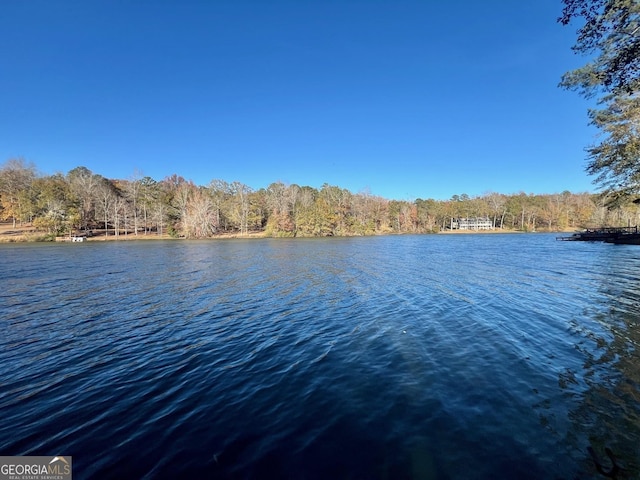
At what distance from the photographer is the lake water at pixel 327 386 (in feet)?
15.9

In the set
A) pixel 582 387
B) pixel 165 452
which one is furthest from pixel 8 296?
pixel 582 387

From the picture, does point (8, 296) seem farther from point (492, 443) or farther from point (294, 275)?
point (492, 443)

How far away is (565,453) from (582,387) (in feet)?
8.81

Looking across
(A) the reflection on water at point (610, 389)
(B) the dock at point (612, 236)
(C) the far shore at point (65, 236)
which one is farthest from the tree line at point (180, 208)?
(A) the reflection on water at point (610, 389)

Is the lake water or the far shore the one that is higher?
the far shore

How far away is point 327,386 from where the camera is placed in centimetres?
717

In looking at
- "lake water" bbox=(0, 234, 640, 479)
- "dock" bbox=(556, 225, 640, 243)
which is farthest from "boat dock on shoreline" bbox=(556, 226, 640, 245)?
Answer: "lake water" bbox=(0, 234, 640, 479)

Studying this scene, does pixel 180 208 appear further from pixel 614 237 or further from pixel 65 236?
pixel 614 237

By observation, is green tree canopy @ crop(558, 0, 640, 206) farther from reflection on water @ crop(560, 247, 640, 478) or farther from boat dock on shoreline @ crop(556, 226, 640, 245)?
boat dock on shoreline @ crop(556, 226, 640, 245)

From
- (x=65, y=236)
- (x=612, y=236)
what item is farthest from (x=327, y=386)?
(x=65, y=236)

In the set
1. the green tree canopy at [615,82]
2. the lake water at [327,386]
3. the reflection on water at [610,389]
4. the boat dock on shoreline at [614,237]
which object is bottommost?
the lake water at [327,386]

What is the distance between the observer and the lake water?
4840 millimetres

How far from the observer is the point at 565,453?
4773 millimetres

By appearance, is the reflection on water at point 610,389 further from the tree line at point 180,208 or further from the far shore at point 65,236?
the far shore at point 65,236
